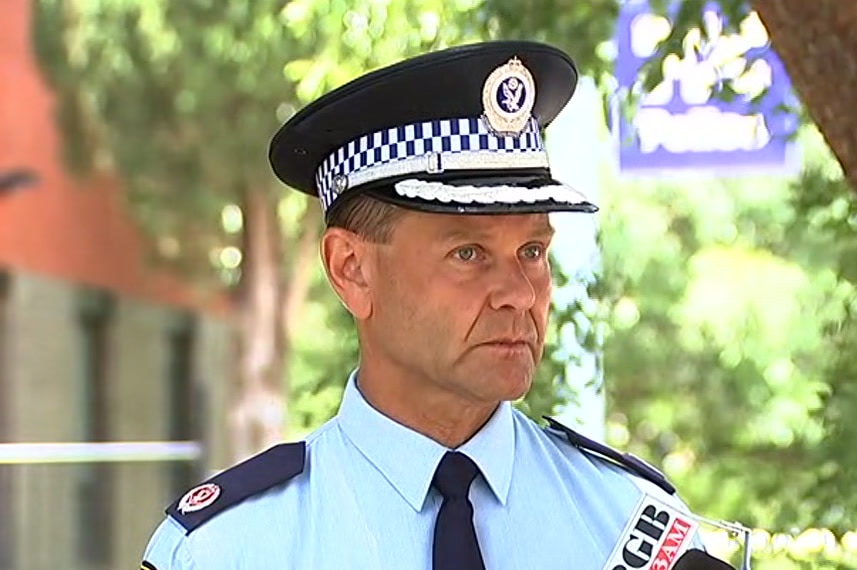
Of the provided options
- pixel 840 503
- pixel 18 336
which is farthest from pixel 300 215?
pixel 840 503

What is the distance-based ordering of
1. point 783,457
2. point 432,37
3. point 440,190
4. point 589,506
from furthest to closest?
point 783,457, point 432,37, point 589,506, point 440,190

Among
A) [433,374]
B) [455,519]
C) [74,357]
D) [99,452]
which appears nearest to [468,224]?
[433,374]

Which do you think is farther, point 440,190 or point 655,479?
point 655,479

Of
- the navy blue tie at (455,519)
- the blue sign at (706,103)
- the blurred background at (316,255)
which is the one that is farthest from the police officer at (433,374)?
the blue sign at (706,103)

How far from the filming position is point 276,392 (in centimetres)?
1448

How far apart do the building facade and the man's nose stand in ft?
35.7

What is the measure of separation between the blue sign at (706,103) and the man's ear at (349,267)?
52.1 inches

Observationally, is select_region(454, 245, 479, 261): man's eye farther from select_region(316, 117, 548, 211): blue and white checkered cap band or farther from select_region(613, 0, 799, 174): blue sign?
select_region(613, 0, 799, 174): blue sign

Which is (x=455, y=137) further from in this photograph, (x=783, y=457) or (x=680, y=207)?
(x=680, y=207)

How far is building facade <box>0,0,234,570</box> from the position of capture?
13.3 m

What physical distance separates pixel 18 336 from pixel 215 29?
3857 mm

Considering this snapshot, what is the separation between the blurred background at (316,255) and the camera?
138 inches

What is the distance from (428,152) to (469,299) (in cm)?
18

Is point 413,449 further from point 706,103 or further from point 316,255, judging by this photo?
point 316,255
